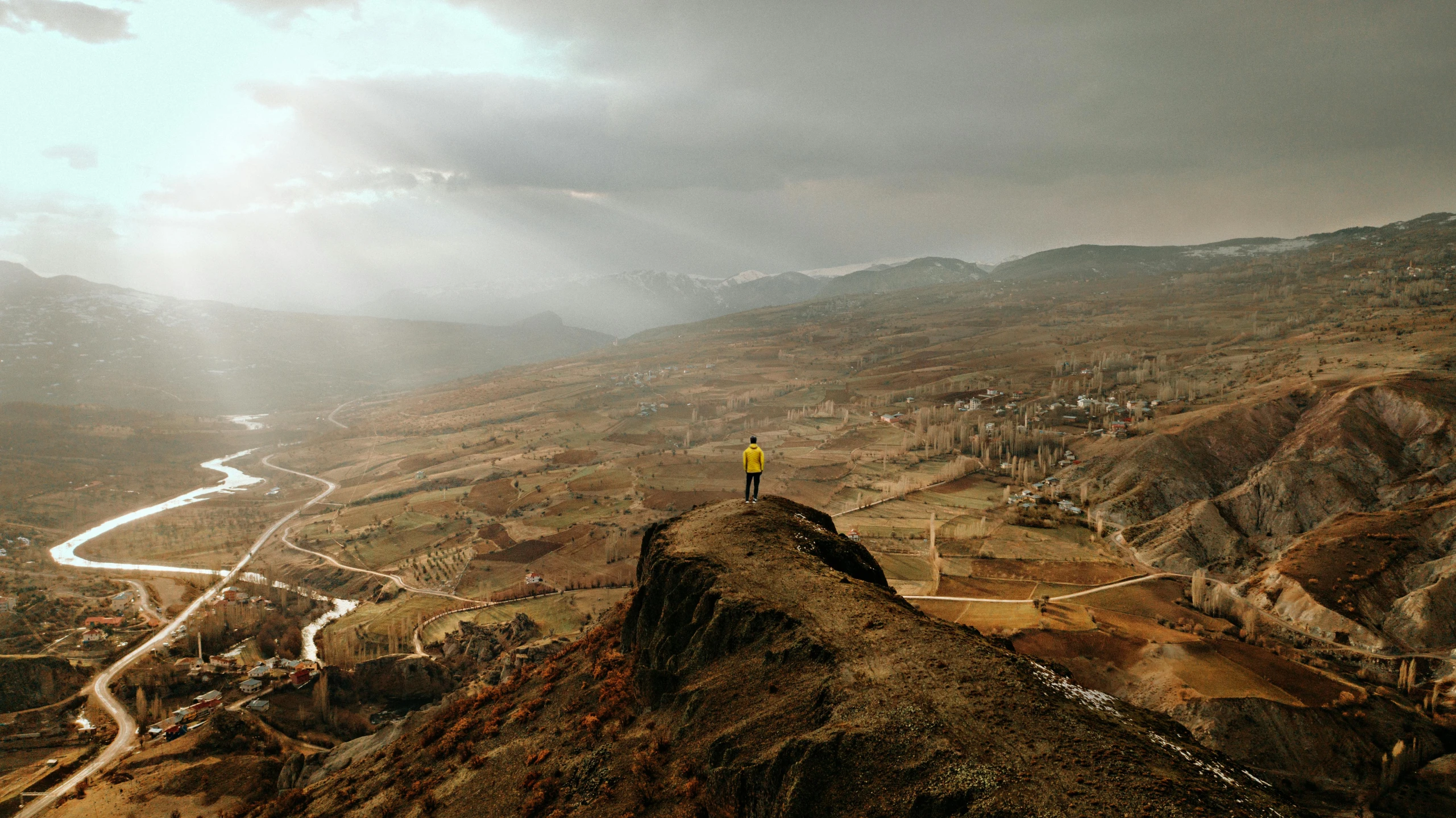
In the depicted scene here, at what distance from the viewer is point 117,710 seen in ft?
177

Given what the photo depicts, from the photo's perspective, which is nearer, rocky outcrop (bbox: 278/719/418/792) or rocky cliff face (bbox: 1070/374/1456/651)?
rocky outcrop (bbox: 278/719/418/792)

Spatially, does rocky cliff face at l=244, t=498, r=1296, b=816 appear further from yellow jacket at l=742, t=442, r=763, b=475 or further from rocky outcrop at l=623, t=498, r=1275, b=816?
yellow jacket at l=742, t=442, r=763, b=475

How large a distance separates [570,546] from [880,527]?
45512 millimetres

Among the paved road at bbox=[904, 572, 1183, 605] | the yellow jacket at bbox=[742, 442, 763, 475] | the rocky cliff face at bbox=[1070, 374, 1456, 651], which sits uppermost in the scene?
the yellow jacket at bbox=[742, 442, 763, 475]

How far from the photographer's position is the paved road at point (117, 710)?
42.2 metres

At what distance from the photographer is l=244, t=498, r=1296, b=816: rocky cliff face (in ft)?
44.0

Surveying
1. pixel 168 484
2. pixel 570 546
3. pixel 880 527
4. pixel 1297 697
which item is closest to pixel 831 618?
pixel 1297 697

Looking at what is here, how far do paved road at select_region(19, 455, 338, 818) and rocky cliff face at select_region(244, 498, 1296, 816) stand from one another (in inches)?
1078

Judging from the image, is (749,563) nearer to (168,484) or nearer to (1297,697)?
(1297,697)

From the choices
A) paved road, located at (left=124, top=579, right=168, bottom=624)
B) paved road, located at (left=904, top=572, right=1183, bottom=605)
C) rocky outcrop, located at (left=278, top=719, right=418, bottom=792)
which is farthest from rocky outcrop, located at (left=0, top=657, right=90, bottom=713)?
paved road, located at (left=904, top=572, right=1183, bottom=605)

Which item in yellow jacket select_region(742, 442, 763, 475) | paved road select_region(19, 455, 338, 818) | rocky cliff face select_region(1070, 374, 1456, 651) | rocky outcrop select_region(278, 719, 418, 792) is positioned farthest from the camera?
rocky cliff face select_region(1070, 374, 1456, 651)

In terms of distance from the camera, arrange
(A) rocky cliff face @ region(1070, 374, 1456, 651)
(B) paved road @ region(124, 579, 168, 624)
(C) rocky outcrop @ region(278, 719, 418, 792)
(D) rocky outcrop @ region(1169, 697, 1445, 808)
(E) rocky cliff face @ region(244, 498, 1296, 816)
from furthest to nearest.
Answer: (B) paved road @ region(124, 579, 168, 624), (A) rocky cliff face @ region(1070, 374, 1456, 651), (C) rocky outcrop @ region(278, 719, 418, 792), (D) rocky outcrop @ region(1169, 697, 1445, 808), (E) rocky cliff face @ region(244, 498, 1296, 816)

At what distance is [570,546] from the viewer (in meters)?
93.5

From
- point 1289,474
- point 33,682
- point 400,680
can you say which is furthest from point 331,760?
point 1289,474
